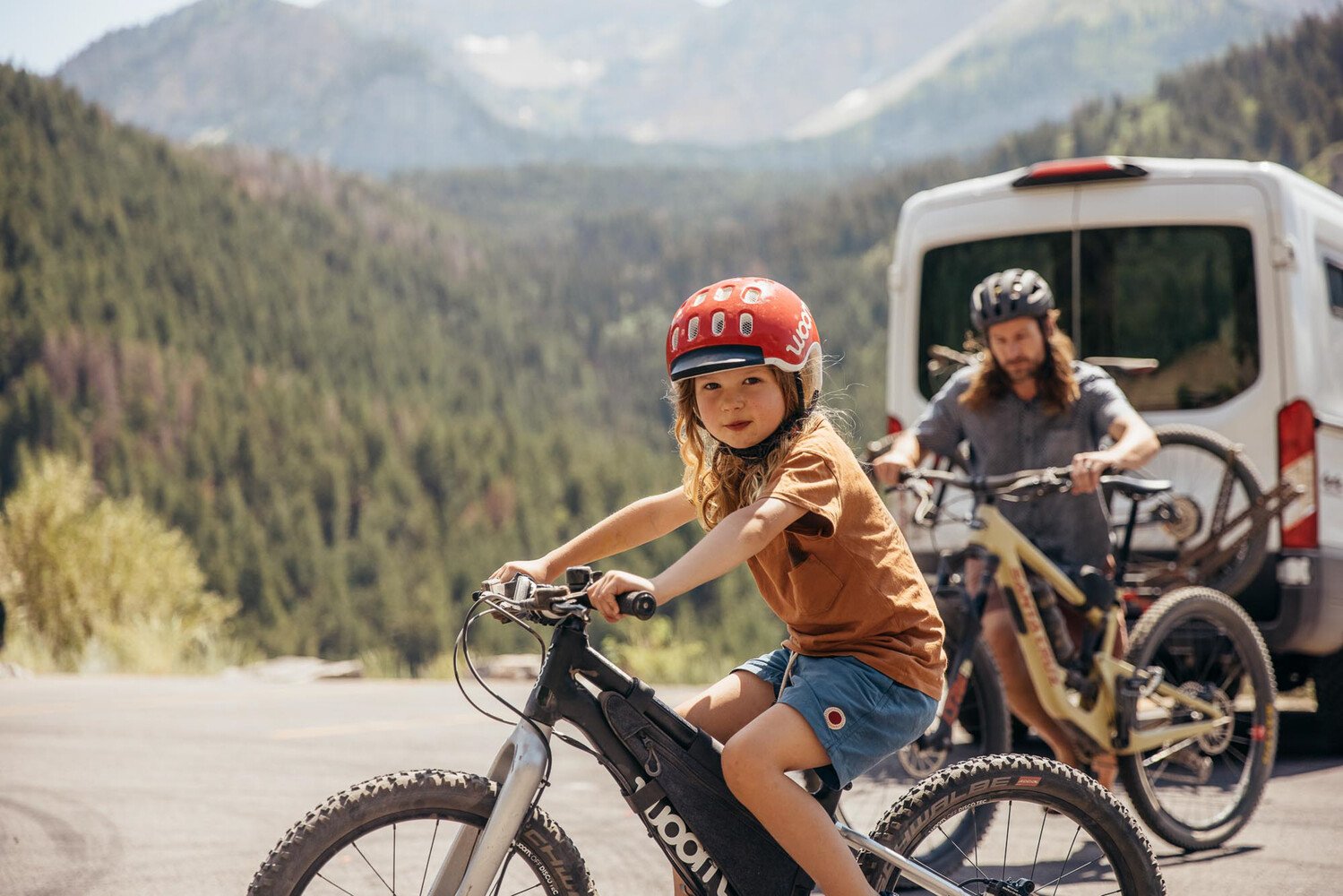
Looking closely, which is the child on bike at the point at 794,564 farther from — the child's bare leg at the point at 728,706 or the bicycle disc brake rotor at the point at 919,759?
the bicycle disc brake rotor at the point at 919,759

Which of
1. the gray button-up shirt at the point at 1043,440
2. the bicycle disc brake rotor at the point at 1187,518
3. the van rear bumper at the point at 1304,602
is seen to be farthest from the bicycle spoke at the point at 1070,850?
the van rear bumper at the point at 1304,602

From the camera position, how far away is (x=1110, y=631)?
5.62 m

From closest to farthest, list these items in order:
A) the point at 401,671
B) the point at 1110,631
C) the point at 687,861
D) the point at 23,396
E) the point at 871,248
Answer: the point at 687,861
the point at 1110,631
the point at 401,671
the point at 23,396
the point at 871,248

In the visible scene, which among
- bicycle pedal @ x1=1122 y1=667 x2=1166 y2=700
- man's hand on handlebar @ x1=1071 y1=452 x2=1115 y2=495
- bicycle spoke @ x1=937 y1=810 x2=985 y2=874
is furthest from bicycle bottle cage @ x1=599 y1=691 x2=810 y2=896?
A: bicycle pedal @ x1=1122 y1=667 x2=1166 y2=700

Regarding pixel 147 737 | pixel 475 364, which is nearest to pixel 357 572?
pixel 475 364

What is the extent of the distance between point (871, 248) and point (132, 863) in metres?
125

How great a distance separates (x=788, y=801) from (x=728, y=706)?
343 mm

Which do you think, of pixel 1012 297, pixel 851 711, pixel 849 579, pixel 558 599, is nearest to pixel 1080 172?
pixel 1012 297

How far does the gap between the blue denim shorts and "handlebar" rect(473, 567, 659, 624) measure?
0.55 m

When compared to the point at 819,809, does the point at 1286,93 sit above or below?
above

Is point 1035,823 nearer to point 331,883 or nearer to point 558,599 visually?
point 558,599

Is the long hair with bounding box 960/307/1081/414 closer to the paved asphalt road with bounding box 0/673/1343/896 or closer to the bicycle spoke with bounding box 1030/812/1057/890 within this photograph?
the paved asphalt road with bounding box 0/673/1343/896

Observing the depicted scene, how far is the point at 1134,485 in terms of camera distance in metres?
5.62

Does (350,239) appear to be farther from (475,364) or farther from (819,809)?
(819,809)
